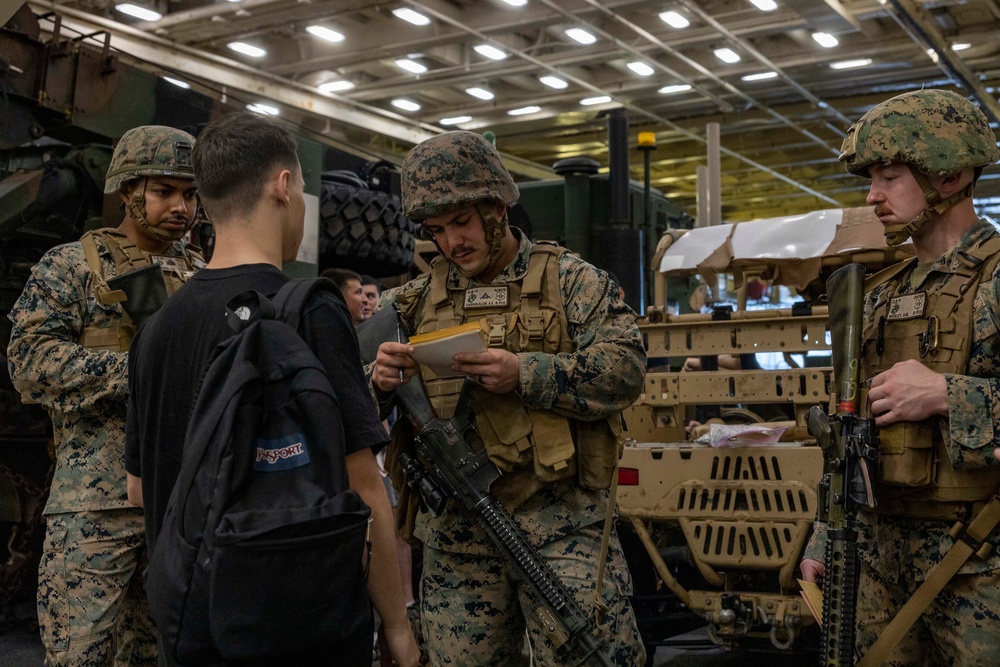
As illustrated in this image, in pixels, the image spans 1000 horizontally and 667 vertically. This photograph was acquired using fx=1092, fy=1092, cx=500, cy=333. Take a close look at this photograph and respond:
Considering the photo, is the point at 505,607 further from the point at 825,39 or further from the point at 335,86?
the point at 335,86

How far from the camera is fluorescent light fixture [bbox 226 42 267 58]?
14.1 m

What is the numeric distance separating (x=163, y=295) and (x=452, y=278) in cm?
92

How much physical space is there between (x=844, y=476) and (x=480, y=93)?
14128mm

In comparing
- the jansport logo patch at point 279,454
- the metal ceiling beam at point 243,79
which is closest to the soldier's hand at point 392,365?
the jansport logo patch at point 279,454

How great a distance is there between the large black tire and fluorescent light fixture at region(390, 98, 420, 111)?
9.30m

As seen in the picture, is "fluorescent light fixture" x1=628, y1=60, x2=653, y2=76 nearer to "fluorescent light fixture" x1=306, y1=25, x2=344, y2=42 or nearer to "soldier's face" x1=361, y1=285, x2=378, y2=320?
"fluorescent light fixture" x1=306, y1=25, x2=344, y2=42

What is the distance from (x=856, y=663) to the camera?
2764 mm

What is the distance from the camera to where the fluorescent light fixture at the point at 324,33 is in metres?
13.3

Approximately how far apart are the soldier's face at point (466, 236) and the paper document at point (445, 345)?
0.98ft

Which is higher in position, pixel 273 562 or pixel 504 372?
pixel 504 372

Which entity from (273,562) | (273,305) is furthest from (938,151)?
(273,562)

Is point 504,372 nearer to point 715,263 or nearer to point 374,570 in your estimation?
point 374,570

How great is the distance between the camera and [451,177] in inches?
124

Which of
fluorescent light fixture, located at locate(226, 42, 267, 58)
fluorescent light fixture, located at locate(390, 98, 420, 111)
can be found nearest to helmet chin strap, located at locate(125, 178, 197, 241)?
fluorescent light fixture, located at locate(226, 42, 267, 58)
